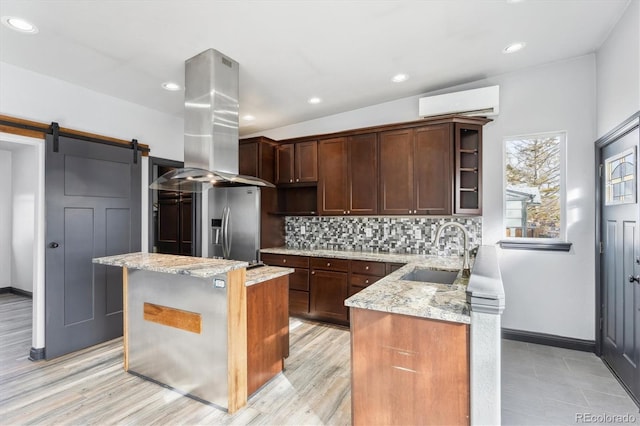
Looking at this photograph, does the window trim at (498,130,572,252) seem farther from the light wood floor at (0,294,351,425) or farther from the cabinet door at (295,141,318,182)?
the cabinet door at (295,141,318,182)

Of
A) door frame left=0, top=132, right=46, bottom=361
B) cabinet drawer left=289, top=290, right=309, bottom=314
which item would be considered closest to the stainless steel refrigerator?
cabinet drawer left=289, top=290, right=309, bottom=314

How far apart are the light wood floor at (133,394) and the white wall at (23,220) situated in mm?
2290

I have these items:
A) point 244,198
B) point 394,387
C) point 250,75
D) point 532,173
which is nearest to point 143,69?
point 250,75

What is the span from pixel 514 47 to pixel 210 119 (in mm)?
2843

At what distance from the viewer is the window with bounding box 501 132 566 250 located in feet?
10.7

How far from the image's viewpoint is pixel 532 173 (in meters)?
3.40

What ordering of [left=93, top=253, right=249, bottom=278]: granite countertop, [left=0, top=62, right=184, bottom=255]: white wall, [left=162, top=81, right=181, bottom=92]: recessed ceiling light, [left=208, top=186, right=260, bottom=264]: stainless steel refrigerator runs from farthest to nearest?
[left=208, top=186, right=260, bottom=264]: stainless steel refrigerator → [left=162, top=81, right=181, bottom=92]: recessed ceiling light → [left=0, top=62, right=184, bottom=255]: white wall → [left=93, top=253, right=249, bottom=278]: granite countertop

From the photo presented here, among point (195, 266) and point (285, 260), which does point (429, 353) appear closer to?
point (195, 266)

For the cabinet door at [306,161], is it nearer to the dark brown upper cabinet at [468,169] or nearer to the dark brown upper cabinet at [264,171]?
the dark brown upper cabinet at [264,171]

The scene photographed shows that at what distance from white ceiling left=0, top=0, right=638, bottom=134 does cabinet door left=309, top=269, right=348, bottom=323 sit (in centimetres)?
232

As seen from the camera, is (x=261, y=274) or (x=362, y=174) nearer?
(x=261, y=274)

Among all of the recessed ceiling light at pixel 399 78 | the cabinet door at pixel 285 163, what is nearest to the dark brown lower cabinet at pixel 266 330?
the cabinet door at pixel 285 163

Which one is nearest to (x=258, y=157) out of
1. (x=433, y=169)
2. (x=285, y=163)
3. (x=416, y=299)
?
(x=285, y=163)

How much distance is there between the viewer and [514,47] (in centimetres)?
277
